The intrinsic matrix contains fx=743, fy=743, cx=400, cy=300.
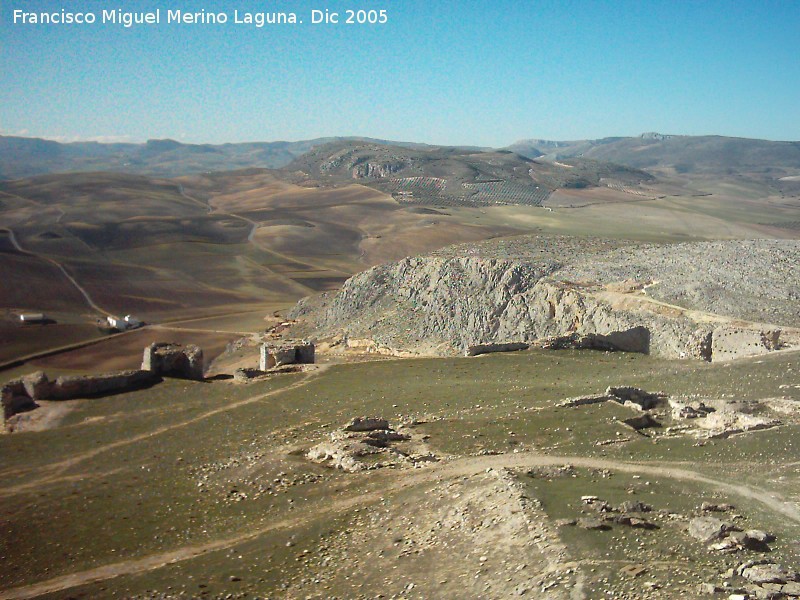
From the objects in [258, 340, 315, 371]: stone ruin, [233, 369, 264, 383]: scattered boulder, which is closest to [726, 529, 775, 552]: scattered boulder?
[233, 369, 264, 383]: scattered boulder

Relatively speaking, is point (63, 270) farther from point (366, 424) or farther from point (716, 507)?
point (716, 507)

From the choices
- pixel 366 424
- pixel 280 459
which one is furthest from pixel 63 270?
pixel 280 459

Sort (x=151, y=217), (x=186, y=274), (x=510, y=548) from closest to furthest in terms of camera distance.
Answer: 1. (x=510, y=548)
2. (x=186, y=274)
3. (x=151, y=217)

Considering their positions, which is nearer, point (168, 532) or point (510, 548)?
point (510, 548)

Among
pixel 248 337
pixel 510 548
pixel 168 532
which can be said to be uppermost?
pixel 510 548

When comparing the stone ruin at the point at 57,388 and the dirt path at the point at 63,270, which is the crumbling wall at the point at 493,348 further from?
the dirt path at the point at 63,270

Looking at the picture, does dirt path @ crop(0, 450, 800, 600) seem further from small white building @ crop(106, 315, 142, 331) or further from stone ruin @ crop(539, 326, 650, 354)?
small white building @ crop(106, 315, 142, 331)

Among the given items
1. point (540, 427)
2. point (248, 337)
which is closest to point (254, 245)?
point (248, 337)

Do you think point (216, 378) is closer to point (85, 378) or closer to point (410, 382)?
point (85, 378)
